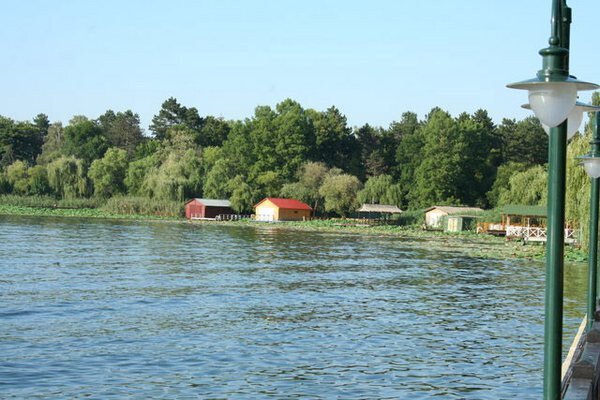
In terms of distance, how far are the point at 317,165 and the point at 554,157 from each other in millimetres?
103285

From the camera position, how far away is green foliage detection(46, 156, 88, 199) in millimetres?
107062

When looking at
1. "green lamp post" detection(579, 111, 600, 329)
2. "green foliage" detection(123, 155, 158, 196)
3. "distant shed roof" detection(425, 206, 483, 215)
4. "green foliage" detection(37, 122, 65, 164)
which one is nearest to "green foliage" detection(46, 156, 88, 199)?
"green foliage" detection(123, 155, 158, 196)

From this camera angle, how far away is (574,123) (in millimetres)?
6914

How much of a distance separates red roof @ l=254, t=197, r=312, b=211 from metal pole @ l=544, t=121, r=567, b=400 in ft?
317

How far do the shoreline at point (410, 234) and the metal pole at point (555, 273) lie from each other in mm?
42786

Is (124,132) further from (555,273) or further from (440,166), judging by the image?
(555,273)

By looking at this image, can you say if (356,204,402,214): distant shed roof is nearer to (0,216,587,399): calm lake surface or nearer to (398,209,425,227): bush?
(398,209,425,227): bush

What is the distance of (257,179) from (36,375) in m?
97.2

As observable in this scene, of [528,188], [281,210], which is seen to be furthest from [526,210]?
[281,210]

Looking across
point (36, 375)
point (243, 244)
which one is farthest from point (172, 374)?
point (243, 244)

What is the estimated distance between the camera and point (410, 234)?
3258 inches

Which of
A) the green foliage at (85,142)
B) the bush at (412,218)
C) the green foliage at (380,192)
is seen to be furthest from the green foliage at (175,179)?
the bush at (412,218)

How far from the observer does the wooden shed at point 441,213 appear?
290 feet

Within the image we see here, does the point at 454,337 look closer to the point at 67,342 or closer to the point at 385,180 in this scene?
the point at 67,342
